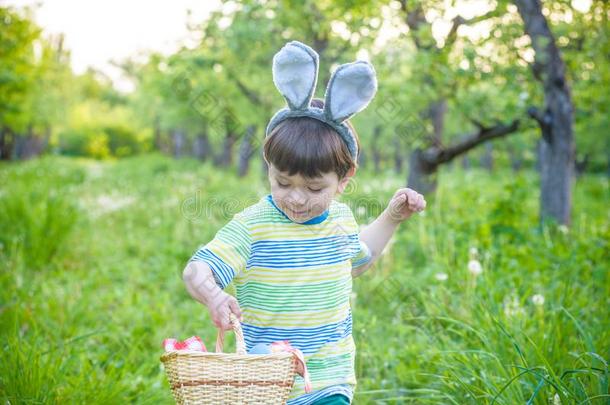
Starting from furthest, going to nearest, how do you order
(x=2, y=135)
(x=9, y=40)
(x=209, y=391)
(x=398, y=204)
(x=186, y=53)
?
(x=2, y=135), (x=186, y=53), (x=9, y=40), (x=398, y=204), (x=209, y=391)

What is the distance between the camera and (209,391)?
1404mm

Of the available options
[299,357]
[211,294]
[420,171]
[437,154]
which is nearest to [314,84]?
[211,294]

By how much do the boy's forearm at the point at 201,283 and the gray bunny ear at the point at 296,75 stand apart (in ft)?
2.06

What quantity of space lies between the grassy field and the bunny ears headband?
1020mm

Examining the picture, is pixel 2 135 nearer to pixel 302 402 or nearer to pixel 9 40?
pixel 9 40

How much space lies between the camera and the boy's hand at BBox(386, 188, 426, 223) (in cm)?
193

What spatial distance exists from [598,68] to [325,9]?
326cm

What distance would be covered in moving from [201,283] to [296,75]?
0.74 m

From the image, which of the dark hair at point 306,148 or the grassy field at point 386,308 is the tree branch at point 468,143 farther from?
the dark hair at point 306,148

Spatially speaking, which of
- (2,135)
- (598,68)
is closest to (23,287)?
(598,68)

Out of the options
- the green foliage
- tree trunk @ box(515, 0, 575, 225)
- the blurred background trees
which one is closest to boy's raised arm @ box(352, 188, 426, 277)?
the blurred background trees

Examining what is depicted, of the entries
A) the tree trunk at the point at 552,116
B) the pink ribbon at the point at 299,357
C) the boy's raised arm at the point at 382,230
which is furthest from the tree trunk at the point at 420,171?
the pink ribbon at the point at 299,357

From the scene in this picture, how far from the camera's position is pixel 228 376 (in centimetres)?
139

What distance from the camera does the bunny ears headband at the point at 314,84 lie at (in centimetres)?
178
